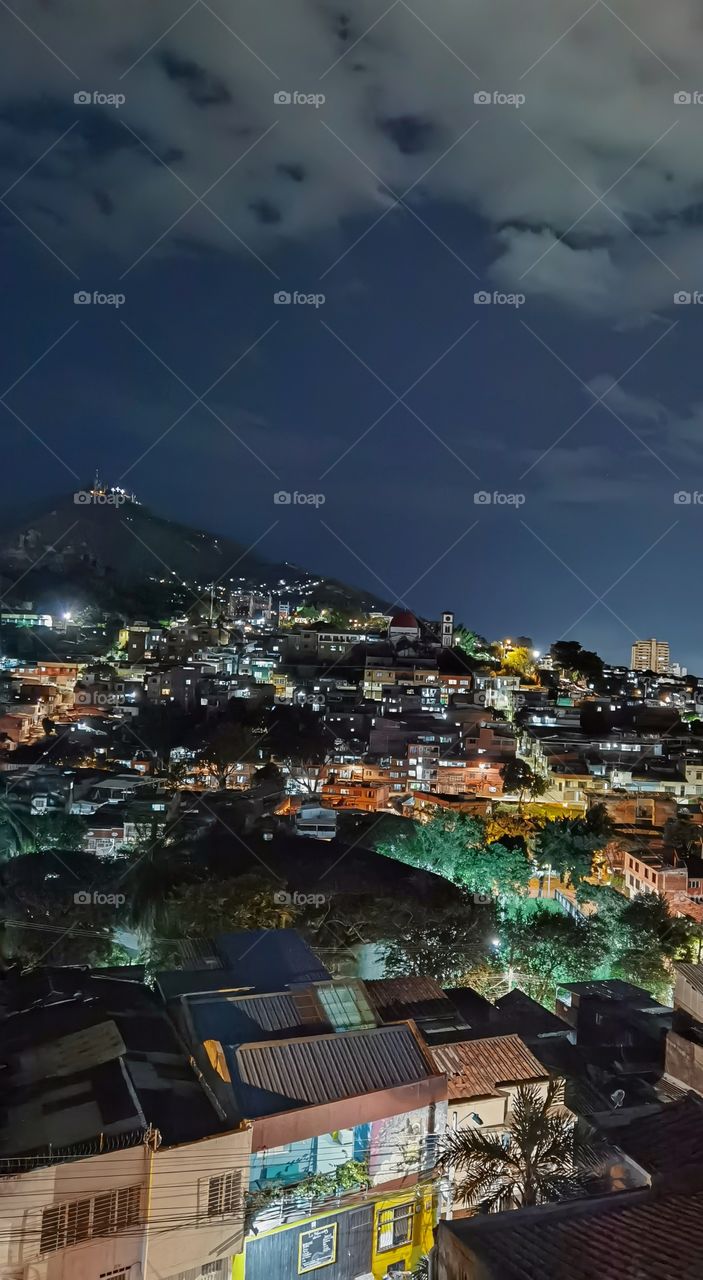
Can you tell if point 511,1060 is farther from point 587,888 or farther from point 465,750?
point 465,750

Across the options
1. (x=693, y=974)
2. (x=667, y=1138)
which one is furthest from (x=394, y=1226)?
(x=693, y=974)

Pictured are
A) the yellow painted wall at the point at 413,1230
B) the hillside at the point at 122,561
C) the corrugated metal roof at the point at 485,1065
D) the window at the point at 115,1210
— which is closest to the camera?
the window at the point at 115,1210

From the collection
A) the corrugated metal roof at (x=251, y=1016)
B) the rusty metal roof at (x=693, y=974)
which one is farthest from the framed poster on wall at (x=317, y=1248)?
the rusty metal roof at (x=693, y=974)

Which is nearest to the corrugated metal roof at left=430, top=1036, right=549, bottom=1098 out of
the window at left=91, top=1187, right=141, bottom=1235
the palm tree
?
the palm tree

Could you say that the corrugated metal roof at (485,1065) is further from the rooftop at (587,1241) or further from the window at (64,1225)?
the window at (64,1225)

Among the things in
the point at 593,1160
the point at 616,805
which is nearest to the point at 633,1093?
the point at 593,1160

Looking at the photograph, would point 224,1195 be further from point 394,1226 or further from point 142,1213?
point 394,1226
